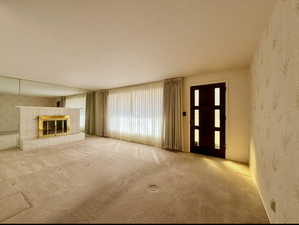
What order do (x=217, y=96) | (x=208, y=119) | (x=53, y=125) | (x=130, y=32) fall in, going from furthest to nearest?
(x=53, y=125) < (x=208, y=119) < (x=217, y=96) < (x=130, y=32)

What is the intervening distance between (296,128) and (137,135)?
413cm

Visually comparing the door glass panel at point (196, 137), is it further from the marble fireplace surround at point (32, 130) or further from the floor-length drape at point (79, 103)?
the floor-length drape at point (79, 103)

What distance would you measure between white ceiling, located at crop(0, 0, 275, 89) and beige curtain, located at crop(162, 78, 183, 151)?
1.00 m

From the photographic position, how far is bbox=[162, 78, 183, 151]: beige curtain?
3.60 m

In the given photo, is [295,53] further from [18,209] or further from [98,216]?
[18,209]

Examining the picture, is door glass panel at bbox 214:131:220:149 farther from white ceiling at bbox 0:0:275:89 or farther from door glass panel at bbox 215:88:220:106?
white ceiling at bbox 0:0:275:89

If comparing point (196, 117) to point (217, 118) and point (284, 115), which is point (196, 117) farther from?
point (284, 115)

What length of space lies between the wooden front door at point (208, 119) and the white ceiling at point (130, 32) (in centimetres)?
77

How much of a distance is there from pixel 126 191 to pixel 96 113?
4.64 meters

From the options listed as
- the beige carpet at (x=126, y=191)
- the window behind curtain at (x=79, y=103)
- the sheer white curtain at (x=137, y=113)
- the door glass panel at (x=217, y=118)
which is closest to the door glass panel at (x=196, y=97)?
the door glass panel at (x=217, y=118)

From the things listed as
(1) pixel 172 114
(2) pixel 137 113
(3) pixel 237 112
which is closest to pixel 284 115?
(3) pixel 237 112

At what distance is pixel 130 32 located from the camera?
5.28 feet

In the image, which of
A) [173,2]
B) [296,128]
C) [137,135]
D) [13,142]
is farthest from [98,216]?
[13,142]

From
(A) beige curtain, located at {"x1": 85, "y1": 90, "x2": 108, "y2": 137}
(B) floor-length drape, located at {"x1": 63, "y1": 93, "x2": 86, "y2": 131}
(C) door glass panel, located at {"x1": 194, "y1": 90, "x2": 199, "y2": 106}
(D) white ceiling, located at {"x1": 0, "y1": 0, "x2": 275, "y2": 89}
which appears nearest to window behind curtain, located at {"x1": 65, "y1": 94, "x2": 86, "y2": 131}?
(B) floor-length drape, located at {"x1": 63, "y1": 93, "x2": 86, "y2": 131}
